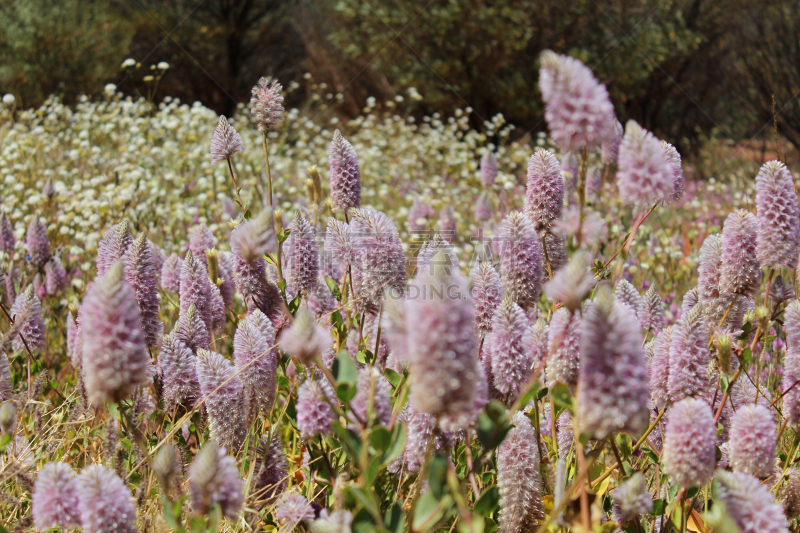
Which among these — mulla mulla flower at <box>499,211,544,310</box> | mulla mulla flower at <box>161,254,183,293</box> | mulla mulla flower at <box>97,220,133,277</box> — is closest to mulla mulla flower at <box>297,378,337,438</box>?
mulla mulla flower at <box>499,211,544,310</box>

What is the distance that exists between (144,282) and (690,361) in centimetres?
118

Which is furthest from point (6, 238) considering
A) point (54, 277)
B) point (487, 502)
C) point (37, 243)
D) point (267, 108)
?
point (487, 502)

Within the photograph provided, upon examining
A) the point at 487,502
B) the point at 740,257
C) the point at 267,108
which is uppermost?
the point at 267,108

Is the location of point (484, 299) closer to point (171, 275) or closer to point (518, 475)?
point (518, 475)

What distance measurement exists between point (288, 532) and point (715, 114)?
46.5 ft

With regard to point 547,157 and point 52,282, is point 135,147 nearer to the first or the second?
point 52,282

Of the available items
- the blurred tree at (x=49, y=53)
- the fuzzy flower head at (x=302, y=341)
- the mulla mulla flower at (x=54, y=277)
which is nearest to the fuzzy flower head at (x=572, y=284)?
the fuzzy flower head at (x=302, y=341)

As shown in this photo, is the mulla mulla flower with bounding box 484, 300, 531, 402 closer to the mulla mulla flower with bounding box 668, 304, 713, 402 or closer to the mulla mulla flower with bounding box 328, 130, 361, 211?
the mulla mulla flower with bounding box 668, 304, 713, 402

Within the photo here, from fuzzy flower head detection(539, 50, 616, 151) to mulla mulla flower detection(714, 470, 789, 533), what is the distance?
52 cm

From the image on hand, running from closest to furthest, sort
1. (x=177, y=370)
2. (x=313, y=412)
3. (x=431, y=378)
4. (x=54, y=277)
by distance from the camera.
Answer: (x=431, y=378), (x=313, y=412), (x=177, y=370), (x=54, y=277)

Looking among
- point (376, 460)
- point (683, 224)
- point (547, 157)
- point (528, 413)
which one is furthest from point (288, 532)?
point (683, 224)

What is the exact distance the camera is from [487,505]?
100cm

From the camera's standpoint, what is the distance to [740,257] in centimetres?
146

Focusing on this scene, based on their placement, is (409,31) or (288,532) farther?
(409,31)
